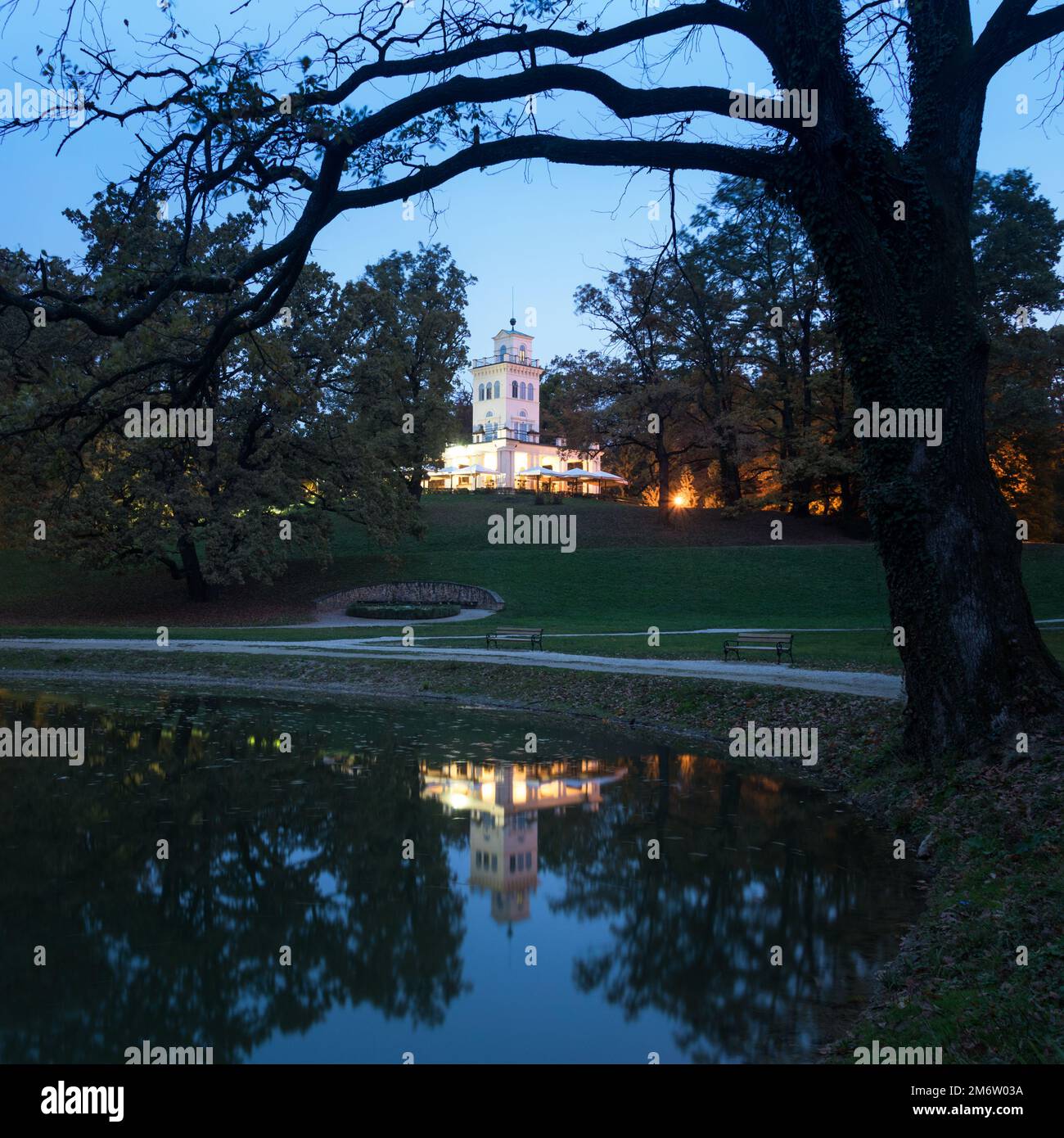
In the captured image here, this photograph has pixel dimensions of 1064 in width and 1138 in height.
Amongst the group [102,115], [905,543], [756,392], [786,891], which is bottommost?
[786,891]

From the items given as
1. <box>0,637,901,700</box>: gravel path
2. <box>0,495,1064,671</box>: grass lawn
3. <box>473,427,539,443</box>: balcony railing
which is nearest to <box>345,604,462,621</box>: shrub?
<box>0,495,1064,671</box>: grass lawn

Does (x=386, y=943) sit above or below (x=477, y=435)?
below

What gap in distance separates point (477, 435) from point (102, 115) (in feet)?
256

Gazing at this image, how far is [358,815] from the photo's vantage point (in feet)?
31.4

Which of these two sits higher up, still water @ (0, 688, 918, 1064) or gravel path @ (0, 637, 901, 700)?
gravel path @ (0, 637, 901, 700)

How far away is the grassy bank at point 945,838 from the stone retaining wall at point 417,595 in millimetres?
17757

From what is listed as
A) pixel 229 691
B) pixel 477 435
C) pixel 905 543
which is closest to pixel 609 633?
pixel 229 691

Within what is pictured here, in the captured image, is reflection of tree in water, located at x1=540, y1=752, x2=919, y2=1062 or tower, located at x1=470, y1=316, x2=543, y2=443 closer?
reflection of tree in water, located at x1=540, y1=752, x2=919, y2=1062

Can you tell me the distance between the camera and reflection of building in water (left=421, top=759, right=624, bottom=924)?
7.69m

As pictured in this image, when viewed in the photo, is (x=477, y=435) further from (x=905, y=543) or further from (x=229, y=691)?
(x=905, y=543)

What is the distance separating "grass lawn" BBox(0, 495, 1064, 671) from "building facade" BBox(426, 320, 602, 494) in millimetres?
32898

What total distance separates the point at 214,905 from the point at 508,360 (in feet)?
275

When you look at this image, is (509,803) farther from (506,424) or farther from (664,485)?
(506,424)

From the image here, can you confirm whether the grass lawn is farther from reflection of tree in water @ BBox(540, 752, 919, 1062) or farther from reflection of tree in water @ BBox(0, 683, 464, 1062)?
reflection of tree in water @ BBox(540, 752, 919, 1062)
